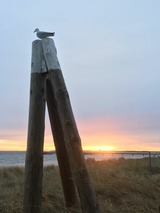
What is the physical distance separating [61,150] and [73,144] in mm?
884

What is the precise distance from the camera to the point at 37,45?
16.4ft

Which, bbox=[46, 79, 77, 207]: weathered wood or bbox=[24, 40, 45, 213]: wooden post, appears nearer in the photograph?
bbox=[24, 40, 45, 213]: wooden post

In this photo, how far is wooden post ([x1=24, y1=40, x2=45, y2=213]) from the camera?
4828 mm

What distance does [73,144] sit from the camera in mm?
4410

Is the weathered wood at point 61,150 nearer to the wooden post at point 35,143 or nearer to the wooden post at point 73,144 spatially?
the wooden post at point 35,143

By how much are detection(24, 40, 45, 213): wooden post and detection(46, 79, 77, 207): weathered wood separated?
157 mm

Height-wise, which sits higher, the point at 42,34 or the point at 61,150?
the point at 42,34

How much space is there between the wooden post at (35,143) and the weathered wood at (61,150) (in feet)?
0.51

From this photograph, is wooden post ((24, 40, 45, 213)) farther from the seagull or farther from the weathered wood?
the seagull

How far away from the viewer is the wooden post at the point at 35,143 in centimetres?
483

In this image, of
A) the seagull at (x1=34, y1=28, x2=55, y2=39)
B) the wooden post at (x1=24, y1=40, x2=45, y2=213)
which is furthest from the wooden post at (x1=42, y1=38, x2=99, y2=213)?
the seagull at (x1=34, y1=28, x2=55, y2=39)

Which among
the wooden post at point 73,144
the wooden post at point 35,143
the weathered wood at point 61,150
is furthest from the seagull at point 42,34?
the weathered wood at point 61,150

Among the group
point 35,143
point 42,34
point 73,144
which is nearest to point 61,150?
point 35,143

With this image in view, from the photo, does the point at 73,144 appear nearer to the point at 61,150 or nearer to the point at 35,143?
the point at 35,143
